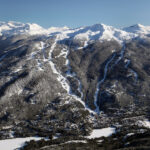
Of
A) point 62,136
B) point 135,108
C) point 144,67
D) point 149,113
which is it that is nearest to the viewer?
point 62,136

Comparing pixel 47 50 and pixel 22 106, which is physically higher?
pixel 47 50

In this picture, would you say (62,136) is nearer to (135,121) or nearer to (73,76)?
(135,121)

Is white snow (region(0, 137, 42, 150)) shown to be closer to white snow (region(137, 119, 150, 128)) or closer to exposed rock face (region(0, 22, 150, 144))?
exposed rock face (region(0, 22, 150, 144))

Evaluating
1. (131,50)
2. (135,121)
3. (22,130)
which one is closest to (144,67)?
(131,50)

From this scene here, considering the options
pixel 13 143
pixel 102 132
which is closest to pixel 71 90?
pixel 102 132

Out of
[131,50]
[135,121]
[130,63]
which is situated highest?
[131,50]

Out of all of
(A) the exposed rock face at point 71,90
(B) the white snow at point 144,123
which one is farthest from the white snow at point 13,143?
(B) the white snow at point 144,123

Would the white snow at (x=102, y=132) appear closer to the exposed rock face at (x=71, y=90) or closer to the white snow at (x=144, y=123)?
the exposed rock face at (x=71, y=90)

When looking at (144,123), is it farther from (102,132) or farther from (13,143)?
(13,143)
